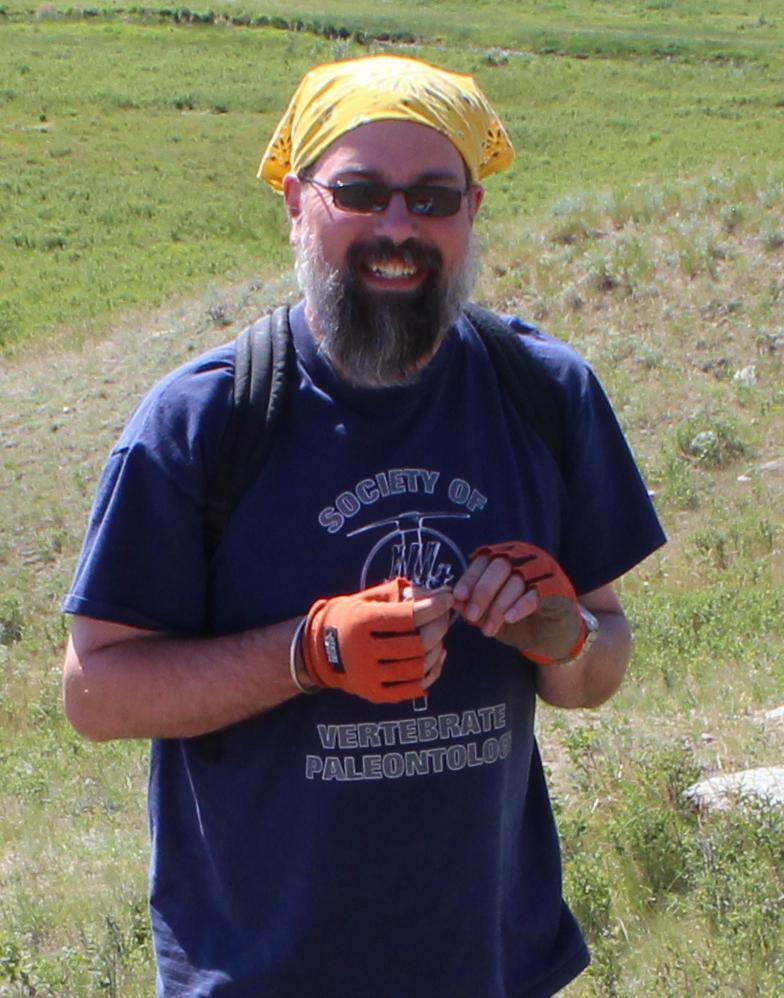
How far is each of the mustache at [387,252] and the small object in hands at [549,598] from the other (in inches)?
16.9

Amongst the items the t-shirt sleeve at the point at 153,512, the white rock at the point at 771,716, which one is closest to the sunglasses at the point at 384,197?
the t-shirt sleeve at the point at 153,512

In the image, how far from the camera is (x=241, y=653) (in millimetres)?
2100

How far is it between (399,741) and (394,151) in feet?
2.71

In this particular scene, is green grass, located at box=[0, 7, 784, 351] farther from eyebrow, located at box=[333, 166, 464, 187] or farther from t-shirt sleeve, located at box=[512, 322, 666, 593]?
eyebrow, located at box=[333, 166, 464, 187]

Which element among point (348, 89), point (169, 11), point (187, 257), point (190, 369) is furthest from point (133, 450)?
point (169, 11)

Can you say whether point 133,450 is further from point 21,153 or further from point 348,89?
point 21,153

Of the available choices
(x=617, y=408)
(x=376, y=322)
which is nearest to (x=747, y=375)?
(x=617, y=408)

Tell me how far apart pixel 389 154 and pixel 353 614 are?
0.67m

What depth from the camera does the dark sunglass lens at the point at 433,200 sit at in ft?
7.29

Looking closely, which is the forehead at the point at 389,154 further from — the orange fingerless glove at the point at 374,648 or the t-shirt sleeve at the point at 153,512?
the orange fingerless glove at the point at 374,648

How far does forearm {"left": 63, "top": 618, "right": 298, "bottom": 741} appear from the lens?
2.09 meters

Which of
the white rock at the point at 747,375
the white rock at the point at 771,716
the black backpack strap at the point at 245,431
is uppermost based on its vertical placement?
the white rock at the point at 747,375

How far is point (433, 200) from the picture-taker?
2234 millimetres

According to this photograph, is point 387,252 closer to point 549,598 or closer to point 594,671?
point 549,598
